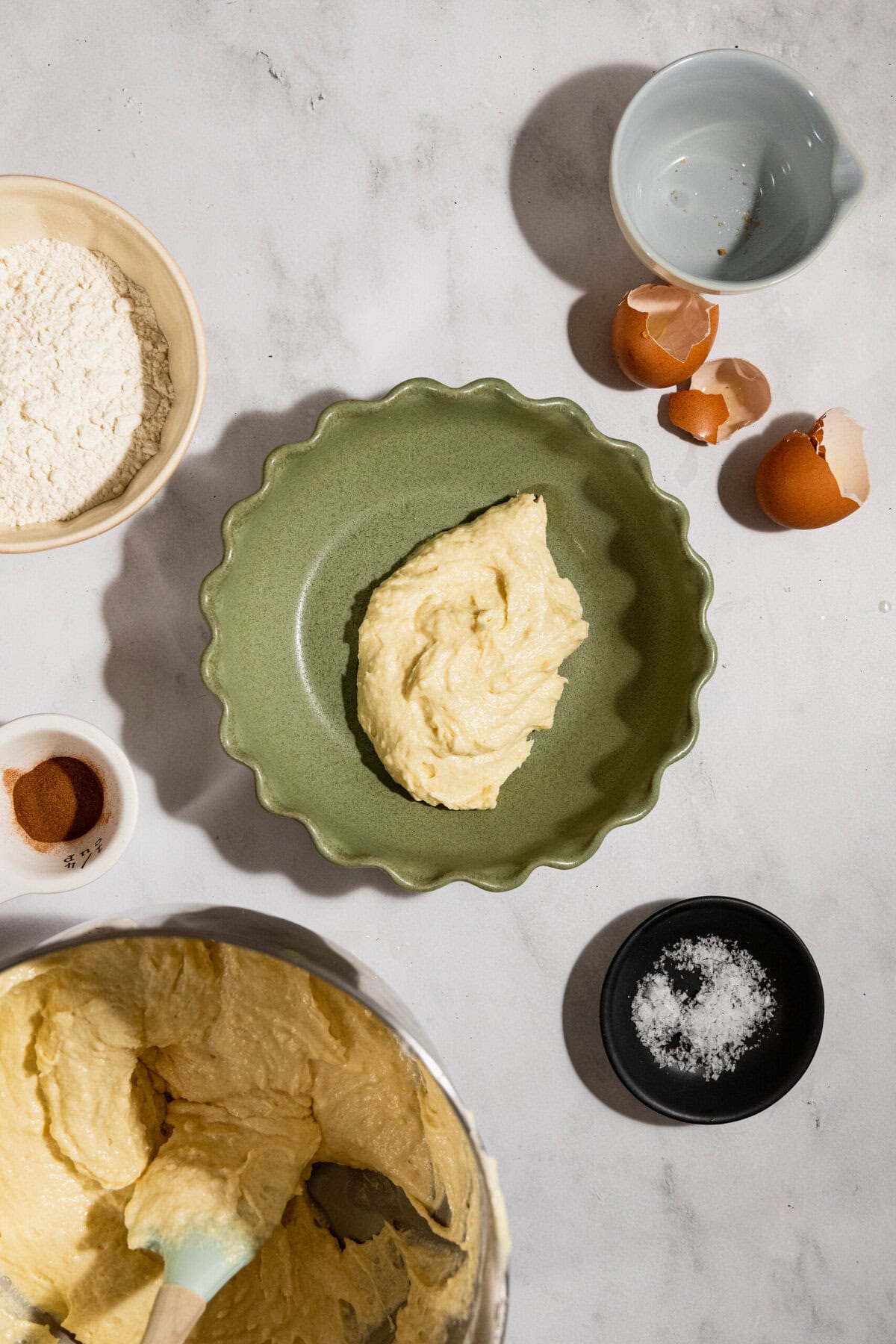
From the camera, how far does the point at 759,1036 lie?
5.16 feet

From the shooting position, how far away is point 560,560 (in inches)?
61.2

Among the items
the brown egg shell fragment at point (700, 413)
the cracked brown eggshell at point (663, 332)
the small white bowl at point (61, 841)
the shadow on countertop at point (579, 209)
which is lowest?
the small white bowl at point (61, 841)

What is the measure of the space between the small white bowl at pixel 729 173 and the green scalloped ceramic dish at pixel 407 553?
0.35m

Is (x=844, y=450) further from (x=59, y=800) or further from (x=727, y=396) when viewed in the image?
(x=59, y=800)

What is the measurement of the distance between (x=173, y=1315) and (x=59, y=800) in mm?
675

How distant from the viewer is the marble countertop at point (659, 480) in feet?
5.12

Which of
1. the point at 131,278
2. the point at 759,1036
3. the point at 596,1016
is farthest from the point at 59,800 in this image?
the point at 759,1036

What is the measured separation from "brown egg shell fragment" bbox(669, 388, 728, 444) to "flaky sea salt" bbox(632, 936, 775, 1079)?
0.81 meters

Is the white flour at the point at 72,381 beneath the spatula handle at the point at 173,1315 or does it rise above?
above

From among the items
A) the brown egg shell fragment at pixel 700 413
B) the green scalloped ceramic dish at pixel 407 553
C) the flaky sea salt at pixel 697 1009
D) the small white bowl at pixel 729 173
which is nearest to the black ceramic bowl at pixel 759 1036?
the flaky sea salt at pixel 697 1009

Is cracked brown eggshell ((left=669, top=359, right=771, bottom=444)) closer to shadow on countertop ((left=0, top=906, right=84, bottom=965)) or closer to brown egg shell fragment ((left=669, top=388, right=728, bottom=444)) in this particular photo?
brown egg shell fragment ((left=669, top=388, right=728, bottom=444))

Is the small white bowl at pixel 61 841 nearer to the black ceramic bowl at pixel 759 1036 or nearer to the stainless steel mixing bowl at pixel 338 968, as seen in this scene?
the stainless steel mixing bowl at pixel 338 968

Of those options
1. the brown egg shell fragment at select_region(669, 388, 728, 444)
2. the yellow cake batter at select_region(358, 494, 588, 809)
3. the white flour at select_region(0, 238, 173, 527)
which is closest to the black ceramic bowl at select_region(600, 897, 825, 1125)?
the yellow cake batter at select_region(358, 494, 588, 809)

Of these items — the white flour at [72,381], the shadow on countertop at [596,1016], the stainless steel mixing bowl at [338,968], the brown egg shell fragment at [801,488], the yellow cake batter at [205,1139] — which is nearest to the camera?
the stainless steel mixing bowl at [338,968]
